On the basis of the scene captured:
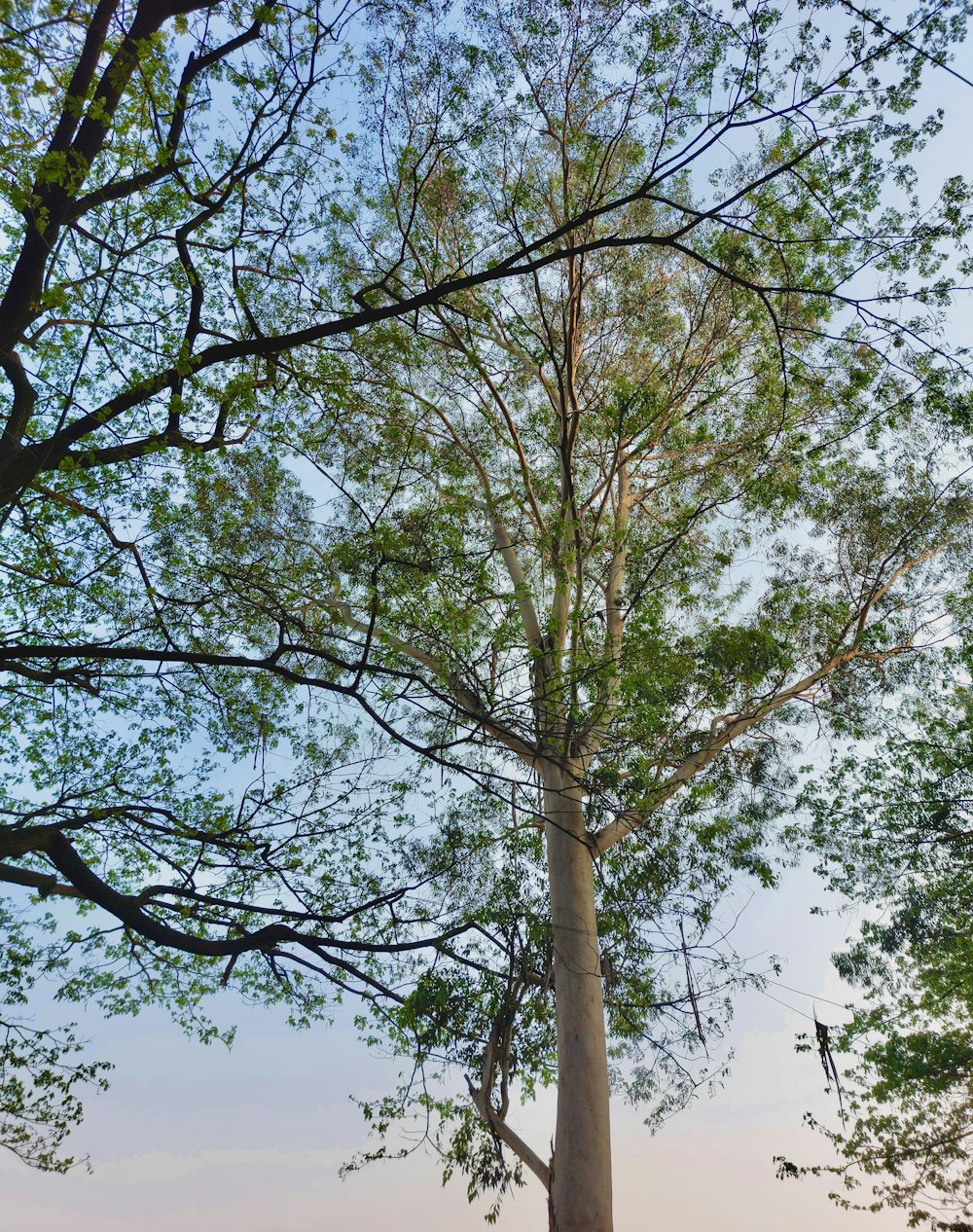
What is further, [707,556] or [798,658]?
[707,556]

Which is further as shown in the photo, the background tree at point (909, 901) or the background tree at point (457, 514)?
the background tree at point (909, 901)

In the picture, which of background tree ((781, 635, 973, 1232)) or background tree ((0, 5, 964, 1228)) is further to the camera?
background tree ((781, 635, 973, 1232))

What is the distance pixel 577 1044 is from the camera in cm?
533

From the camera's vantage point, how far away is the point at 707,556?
847 cm

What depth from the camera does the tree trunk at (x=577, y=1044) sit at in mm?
4926

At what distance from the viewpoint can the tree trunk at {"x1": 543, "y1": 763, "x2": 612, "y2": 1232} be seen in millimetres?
4926

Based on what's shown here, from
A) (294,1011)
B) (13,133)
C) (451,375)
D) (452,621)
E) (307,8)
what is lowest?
(294,1011)

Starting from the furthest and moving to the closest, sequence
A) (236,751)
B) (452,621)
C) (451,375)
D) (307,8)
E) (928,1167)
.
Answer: (451,375)
(928,1167)
(236,751)
(452,621)
(307,8)

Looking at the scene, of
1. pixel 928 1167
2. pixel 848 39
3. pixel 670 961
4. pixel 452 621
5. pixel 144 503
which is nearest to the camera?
pixel 848 39

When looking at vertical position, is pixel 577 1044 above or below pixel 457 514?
below

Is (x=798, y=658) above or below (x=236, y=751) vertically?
above

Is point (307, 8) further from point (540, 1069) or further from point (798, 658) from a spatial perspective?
point (540, 1069)

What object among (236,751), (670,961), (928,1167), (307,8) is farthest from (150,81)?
(928,1167)

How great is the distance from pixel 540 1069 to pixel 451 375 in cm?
592
